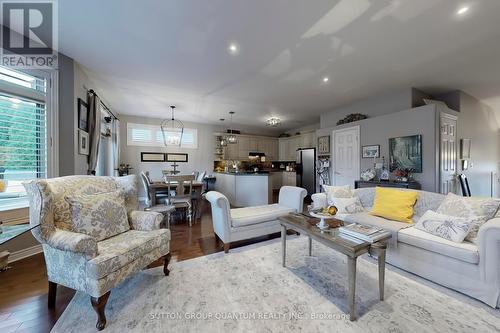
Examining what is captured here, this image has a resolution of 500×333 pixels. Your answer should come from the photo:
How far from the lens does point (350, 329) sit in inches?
54.1

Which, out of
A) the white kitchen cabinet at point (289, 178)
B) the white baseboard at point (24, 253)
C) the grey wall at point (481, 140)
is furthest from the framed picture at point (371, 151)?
the white baseboard at point (24, 253)

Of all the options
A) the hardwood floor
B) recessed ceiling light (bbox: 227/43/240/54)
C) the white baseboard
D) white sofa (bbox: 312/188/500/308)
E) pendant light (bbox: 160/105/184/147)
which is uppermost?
recessed ceiling light (bbox: 227/43/240/54)

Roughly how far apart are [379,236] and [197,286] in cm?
176

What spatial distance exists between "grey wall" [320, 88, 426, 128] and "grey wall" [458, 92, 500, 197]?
4.09 ft

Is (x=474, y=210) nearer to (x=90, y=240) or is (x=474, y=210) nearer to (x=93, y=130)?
(x=90, y=240)

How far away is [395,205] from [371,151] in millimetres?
2432

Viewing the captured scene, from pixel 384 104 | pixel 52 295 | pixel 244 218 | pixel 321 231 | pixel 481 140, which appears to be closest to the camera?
pixel 52 295

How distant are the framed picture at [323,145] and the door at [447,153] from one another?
242cm

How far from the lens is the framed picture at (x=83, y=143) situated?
305cm

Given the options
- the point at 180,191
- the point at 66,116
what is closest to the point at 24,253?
the point at 66,116

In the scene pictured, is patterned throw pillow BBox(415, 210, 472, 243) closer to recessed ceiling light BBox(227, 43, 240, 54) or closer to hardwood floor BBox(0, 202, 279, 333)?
hardwood floor BBox(0, 202, 279, 333)

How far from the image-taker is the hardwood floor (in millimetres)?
1447

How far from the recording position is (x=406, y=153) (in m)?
3.98

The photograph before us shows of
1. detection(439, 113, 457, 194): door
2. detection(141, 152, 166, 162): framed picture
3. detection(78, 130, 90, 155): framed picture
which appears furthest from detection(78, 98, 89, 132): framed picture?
detection(439, 113, 457, 194): door
